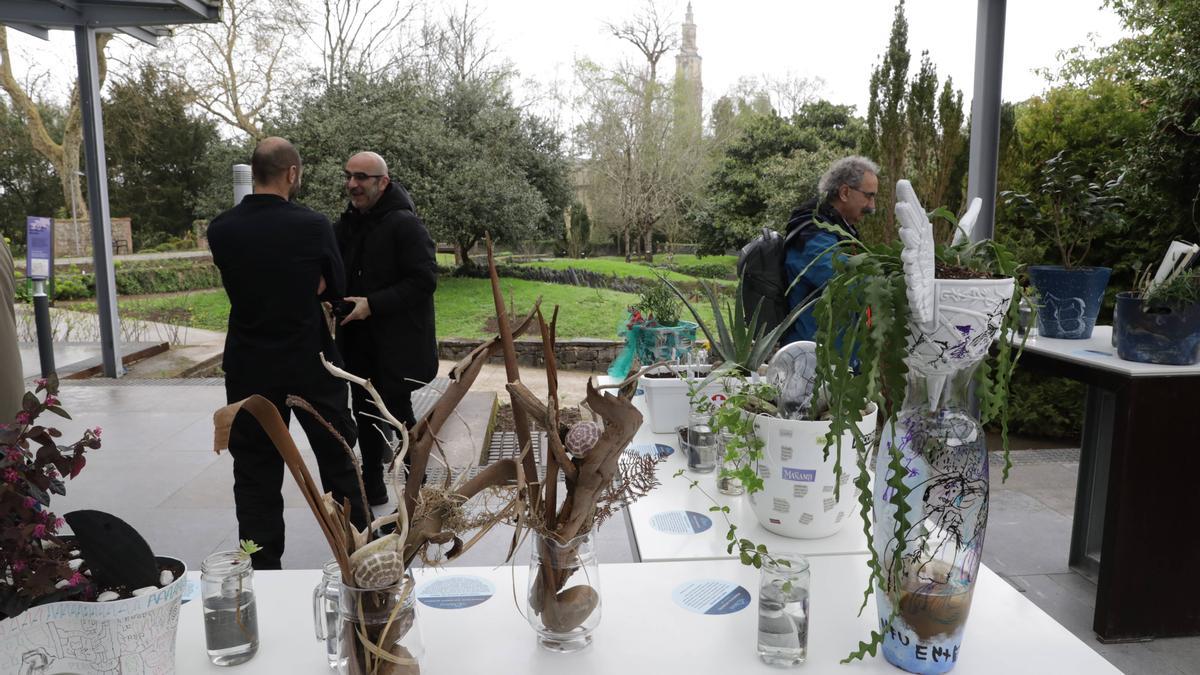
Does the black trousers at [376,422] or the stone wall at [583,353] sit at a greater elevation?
the black trousers at [376,422]

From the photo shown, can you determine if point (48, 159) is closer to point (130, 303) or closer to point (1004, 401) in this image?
point (130, 303)

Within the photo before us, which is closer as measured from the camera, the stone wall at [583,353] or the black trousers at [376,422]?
the black trousers at [376,422]

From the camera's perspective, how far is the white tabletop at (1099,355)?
2.32 meters

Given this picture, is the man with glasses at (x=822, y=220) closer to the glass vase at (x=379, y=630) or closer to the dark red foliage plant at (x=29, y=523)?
the glass vase at (x=379, y=630)

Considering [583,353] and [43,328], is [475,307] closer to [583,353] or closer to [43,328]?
[583,353]

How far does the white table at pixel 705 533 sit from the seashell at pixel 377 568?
23.5 inches

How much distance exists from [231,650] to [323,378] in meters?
1.72

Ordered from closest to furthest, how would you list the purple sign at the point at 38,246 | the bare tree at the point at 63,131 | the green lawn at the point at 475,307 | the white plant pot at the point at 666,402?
1. the white plant pot at the point at 666,402
2. the purple sign at the point at 38,246
3. the green lawn at the point at 475,307
4. the bare tree at the point at 63,131

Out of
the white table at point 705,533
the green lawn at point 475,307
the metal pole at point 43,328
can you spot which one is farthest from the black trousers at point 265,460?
the green lawn at point 475,307

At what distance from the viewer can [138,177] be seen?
13547 millimetres

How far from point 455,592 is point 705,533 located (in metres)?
0.50

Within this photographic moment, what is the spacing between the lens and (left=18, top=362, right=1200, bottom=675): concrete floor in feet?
8.77

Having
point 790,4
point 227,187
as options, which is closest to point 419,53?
point 227,187

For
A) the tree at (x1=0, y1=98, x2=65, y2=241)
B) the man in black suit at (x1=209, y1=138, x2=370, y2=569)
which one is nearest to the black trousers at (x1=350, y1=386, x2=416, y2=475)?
the man in black suit at (x1=209, y1=138, x2=370, y2=569)
